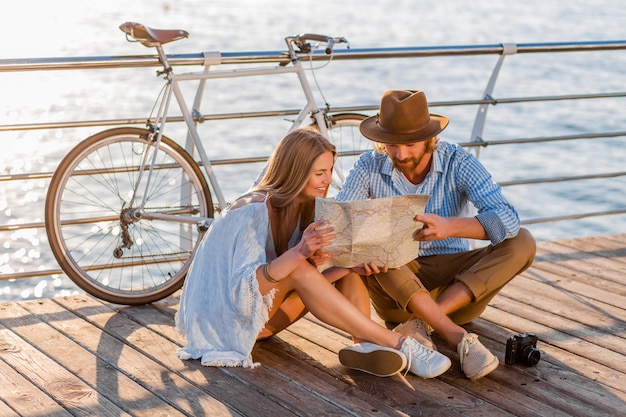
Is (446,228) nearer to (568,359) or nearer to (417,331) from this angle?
(417,331)

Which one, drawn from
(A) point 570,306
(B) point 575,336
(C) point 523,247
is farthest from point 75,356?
(A) point 570,306

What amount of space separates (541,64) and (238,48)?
5.72m

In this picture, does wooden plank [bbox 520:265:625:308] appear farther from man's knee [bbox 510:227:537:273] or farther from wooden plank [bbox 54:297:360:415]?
wooden plank [bbox 54:297:360:415]

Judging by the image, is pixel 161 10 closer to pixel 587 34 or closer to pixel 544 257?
pixel 587 34

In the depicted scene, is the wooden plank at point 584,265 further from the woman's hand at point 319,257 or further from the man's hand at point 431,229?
the woman's hand at point 319,257

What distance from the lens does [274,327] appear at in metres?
3.16

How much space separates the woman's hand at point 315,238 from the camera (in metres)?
2.78

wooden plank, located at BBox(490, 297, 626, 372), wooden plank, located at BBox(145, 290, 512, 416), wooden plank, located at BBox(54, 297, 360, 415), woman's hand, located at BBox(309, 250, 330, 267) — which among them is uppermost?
woman's hand, located at BBox(309, 250, 330, 267)

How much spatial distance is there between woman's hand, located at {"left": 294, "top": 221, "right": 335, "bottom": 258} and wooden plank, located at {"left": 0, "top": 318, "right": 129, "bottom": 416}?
0.65 m

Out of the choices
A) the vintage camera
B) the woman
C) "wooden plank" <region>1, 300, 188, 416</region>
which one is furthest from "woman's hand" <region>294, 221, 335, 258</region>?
the vintage camera

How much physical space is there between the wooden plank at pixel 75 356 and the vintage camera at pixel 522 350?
3.32 ft

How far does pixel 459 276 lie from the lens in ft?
10.4

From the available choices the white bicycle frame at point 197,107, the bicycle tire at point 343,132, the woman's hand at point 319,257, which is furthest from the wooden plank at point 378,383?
the bicycle tire at point 343,132

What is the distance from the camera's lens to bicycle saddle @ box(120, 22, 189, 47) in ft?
11.6
